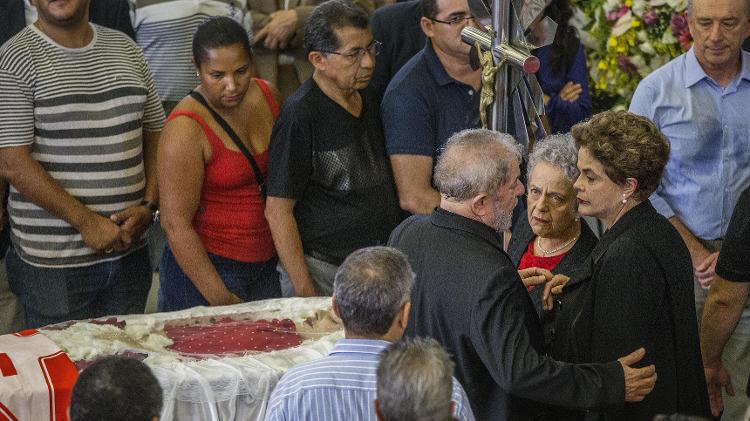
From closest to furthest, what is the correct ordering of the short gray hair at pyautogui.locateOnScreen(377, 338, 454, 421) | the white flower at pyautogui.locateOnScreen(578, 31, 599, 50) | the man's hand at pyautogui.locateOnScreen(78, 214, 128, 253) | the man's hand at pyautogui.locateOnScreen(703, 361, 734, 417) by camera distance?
the short gray hair at pyautogui.locateOnScreen(377, 338, 454, 421)
the man's hand at pyautogui.locateOnScreen(703, 361, 734, 417)
the man's hand at pyautogui.locateOnScreen(78, 214, 128, 253)
the white flower at pyautogui.locateOnScreen(578, 31, 599, 50)

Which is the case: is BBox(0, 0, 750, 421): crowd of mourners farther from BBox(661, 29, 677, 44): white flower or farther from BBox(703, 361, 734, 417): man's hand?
BBox(661, 29, 677, 44): white flower

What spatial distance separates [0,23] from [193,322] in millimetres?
1754

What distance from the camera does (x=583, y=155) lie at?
3043mm

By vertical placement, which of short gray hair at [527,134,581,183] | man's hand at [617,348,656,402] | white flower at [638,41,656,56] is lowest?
man's hand at [617,348,656,402]

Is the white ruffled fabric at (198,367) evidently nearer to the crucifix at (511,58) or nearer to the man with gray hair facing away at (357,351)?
the man with gray hair facing away at (357,351)

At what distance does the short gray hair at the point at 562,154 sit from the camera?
3338 millimetres


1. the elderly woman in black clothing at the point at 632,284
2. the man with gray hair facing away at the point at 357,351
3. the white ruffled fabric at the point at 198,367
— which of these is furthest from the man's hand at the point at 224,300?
the man with gray hair facing away at the point at 357,351

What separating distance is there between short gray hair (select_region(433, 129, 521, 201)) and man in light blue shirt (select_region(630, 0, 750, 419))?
1.36m

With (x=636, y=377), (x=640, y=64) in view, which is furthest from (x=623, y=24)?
(x=636, y=377)

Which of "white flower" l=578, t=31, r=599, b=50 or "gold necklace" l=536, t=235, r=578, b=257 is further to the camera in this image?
"white flower" l=578, t=31, r=599, b=50

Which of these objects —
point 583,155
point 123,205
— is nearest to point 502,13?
point 583,155

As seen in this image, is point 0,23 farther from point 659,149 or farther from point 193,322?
point 659,149

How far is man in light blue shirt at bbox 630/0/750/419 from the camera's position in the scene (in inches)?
159

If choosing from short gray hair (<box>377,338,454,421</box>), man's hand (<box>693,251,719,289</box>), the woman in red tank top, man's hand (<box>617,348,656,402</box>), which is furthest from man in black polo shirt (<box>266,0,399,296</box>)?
short gray hair (<box>377,338,454,421</box>)
